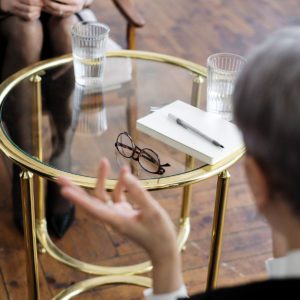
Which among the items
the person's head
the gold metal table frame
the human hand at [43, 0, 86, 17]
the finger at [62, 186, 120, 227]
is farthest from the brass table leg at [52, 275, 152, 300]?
the person's head

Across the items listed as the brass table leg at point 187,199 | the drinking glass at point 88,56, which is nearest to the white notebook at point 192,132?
the brass table leg at point 187,199

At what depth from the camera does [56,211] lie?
1810mm

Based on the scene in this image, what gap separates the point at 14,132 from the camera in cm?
146

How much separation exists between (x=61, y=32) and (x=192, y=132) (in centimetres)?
61

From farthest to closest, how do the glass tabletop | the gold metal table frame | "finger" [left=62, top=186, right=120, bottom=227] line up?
the glass tabletop → the gold metal table frame → "finger" [left=62, top=186, right=120, bottom=227]

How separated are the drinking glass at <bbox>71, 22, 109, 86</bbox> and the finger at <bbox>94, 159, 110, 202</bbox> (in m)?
0.68

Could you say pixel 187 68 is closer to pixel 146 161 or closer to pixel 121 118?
pixel 121 118

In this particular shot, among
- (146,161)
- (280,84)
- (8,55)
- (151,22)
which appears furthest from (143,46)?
(280,84)

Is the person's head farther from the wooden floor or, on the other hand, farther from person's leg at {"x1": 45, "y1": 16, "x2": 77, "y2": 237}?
the wooden floor

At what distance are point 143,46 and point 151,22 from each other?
0.27 meters

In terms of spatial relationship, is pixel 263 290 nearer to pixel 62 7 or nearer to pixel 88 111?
pixel 88 111

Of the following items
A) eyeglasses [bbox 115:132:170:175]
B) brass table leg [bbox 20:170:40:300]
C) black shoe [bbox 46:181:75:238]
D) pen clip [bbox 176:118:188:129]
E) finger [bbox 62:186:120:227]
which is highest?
finger [bbox 62:186:120:227]

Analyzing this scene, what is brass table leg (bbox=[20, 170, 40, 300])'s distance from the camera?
1.32 meters

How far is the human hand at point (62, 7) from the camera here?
1.74 m
